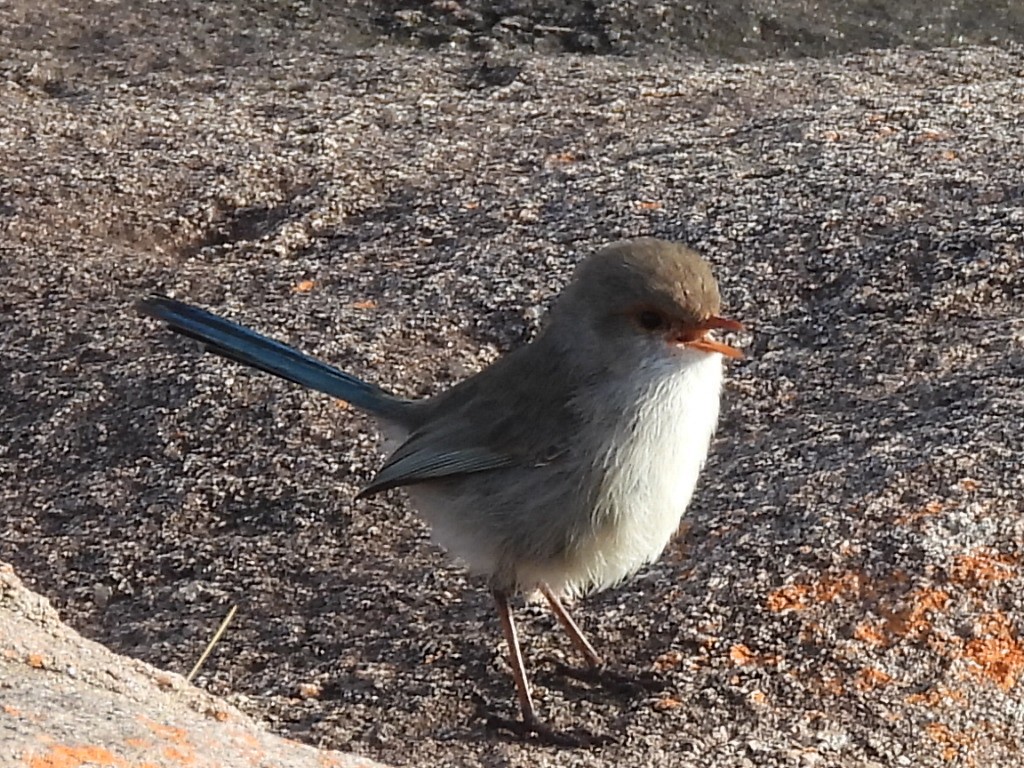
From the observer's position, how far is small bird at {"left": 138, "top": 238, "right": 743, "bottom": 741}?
412 centimetres

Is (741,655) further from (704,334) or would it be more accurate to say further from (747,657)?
(704,334)

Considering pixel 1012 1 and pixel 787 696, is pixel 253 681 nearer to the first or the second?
pixel 787 696

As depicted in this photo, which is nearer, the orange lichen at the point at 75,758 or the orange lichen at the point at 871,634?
the orange lichen at the point at 75,758

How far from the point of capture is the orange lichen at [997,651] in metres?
4.05

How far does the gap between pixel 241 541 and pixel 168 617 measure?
40 cm

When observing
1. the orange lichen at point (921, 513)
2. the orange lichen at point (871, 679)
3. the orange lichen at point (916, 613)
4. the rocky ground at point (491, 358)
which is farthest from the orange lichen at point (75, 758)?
the orange lichen at point (921, 513)

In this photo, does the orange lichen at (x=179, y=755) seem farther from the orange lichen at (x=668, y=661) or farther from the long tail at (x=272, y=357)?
the long tail at (x=272, y=357)

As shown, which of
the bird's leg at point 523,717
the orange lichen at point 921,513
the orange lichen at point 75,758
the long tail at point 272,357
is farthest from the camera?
the long tail at point 272,357

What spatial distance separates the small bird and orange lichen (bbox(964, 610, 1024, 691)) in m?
0.84

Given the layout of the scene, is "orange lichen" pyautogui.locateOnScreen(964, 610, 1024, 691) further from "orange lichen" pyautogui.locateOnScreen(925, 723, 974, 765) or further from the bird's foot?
the bird's foot

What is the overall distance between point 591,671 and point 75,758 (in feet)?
5.70

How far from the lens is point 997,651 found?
4.09 m

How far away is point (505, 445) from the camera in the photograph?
172 inches

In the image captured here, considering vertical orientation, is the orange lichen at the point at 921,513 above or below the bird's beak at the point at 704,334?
below
